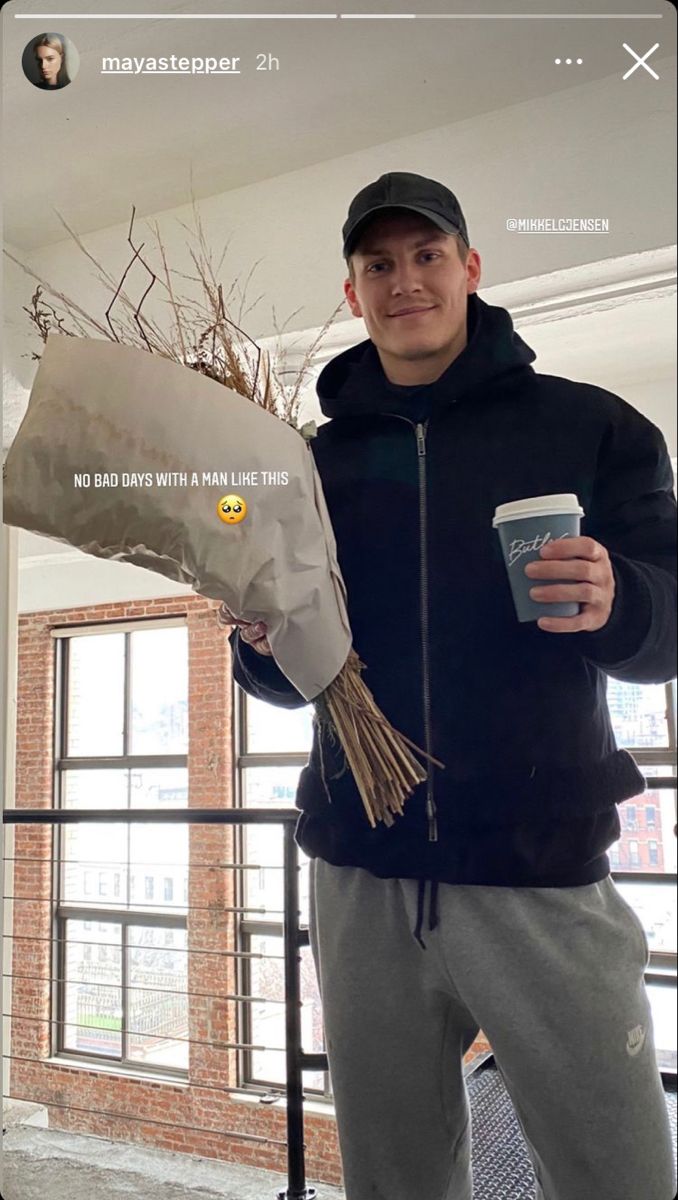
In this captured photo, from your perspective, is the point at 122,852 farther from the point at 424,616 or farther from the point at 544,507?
the point at 544,507

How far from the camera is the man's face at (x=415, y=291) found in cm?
82

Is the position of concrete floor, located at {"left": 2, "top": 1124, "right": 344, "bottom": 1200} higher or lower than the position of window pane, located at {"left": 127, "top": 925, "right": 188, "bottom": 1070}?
lower

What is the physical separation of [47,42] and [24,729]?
0.75m

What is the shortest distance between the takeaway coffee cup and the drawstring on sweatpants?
0.27m

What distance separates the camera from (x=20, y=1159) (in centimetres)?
86

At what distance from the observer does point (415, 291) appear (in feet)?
2.71

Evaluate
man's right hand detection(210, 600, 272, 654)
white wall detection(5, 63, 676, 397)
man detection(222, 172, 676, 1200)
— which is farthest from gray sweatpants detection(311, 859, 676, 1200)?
white wall detection(5, 63, 676, 397)

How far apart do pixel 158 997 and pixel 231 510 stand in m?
0.56

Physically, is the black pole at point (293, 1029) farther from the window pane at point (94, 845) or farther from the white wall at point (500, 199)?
the white wall at point (500, 199)

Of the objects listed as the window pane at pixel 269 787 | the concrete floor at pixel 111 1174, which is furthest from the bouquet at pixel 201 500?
the concrete floor at pixel 111 1174

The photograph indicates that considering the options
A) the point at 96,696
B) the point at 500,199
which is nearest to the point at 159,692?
the point at 96,696

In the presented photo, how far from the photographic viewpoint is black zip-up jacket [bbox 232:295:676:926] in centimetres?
75

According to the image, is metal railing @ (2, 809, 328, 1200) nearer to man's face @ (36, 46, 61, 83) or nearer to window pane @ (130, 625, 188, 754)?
window pane @ (130, 625, 188, 754)

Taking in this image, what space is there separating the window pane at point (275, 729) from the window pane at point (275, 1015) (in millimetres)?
223
